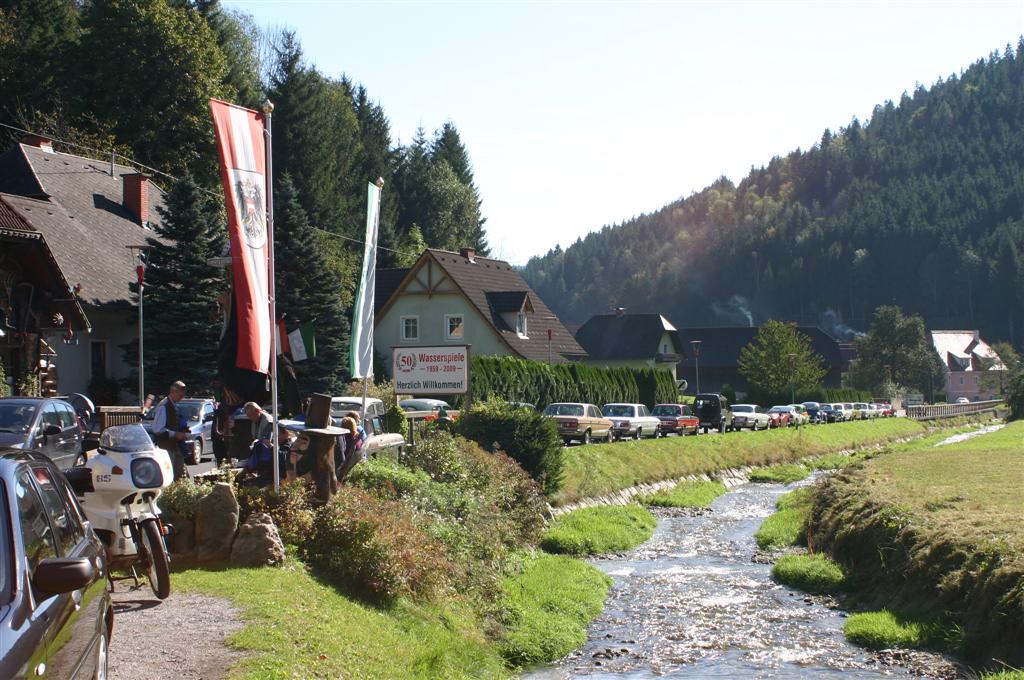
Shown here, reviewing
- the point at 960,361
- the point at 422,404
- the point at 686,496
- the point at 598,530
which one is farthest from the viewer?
the point at 960,361

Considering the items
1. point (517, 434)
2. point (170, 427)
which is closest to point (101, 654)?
point (170, 427)

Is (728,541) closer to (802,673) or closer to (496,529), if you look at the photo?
(496,529)

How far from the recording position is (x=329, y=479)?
14.6 meters

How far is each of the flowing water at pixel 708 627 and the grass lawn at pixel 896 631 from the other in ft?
0.75

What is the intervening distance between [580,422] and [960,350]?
125270 millimetres

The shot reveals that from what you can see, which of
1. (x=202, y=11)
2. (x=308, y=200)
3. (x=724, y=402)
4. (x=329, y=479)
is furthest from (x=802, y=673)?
(x=202, y=11)

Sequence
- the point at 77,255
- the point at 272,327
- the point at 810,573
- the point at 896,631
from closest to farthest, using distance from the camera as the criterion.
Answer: the point at 272,327
the point at 896,631
the point at 810,573
the point at 77,255

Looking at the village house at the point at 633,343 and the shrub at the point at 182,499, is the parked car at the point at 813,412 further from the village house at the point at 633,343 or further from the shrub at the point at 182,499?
the shrub at the point at 182,499

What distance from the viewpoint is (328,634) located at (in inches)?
416

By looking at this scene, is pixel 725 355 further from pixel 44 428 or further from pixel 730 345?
pixel 44 428

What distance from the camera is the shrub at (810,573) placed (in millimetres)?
19609

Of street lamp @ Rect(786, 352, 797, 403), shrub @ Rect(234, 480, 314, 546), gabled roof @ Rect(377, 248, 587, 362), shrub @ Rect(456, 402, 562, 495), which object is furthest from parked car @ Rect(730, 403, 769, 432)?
shrub @ Rect(234, 480, 314, 546)

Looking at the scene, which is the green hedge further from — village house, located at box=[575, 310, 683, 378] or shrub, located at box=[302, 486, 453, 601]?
shrub, located at box=[302, 486, 453, 601]

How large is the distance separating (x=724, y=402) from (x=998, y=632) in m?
46.9
